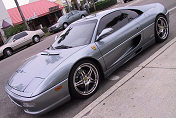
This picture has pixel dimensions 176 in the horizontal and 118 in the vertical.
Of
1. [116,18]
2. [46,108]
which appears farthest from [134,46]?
[46,108]

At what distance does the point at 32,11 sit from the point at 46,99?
24.4 m

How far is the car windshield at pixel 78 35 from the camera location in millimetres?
3447

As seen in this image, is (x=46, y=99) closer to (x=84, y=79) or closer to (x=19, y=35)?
(x=84, y=79)

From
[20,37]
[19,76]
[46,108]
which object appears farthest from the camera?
[20,37]

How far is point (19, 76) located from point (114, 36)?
6.76 ft

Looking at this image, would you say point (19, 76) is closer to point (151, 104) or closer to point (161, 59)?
point (151, 104)

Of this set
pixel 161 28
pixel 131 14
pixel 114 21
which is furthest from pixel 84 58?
pixel 161 28

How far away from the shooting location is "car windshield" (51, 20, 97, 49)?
11.3ft

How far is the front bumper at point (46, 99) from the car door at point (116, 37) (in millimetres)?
1050

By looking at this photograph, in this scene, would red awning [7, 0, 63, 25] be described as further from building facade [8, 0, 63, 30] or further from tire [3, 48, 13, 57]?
tire [3, 48, 13, 57]

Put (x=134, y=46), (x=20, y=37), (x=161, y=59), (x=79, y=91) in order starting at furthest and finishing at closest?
1. (x=20, y=37)
2. (x=134, y=46)
3. (x=161, y=59)
4. (x=79, y=91)

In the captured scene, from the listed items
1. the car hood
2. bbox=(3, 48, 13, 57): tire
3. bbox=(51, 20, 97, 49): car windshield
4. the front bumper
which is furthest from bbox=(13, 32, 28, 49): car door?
the front bumper

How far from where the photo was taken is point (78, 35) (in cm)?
367

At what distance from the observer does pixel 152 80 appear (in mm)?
2977
